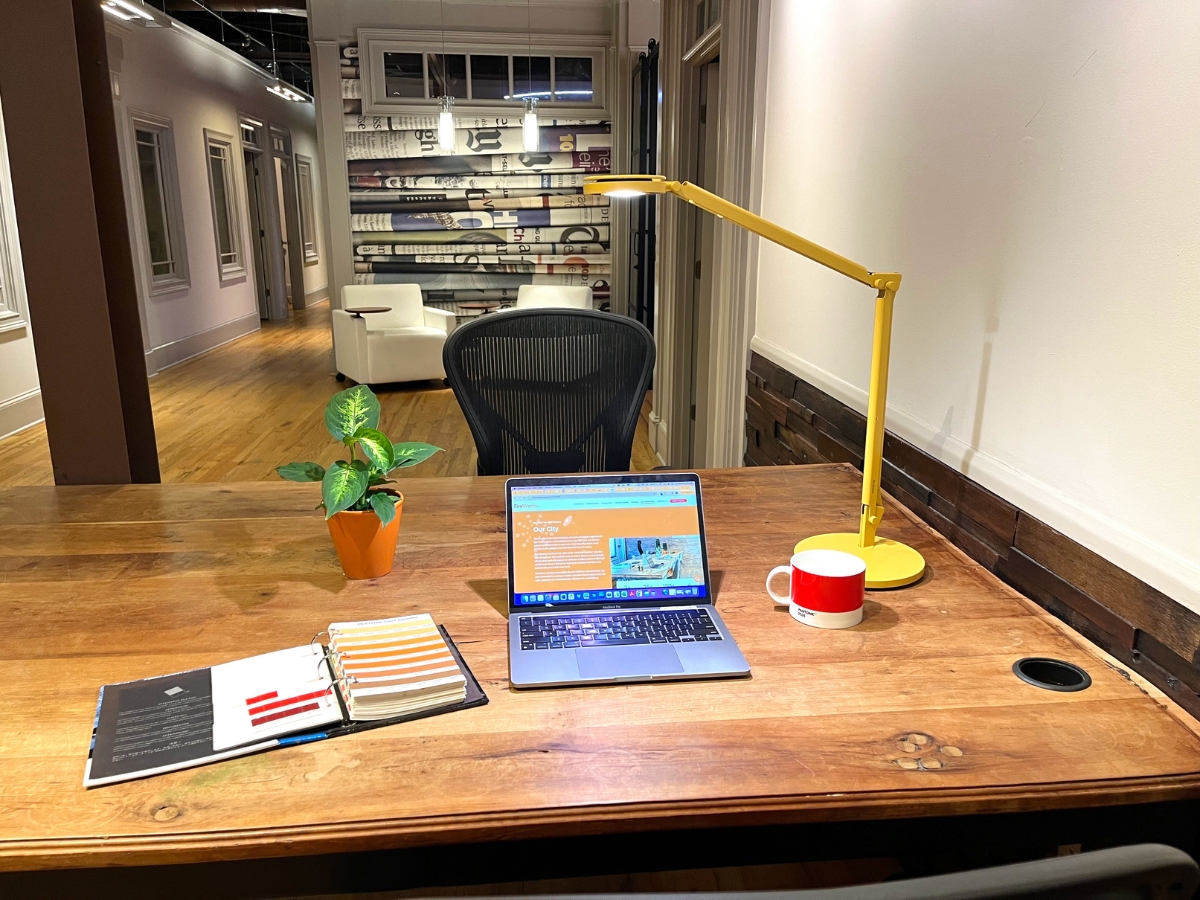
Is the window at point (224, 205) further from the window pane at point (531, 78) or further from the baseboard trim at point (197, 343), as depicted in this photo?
→ the window pane at point (531, 78)

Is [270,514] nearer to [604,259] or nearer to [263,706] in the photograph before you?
[263,706]

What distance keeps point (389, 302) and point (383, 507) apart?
593 cm

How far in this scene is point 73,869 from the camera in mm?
826

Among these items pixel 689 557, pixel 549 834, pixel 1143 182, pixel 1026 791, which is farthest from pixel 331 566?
pixel 1143 182

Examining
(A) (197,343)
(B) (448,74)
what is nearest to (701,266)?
(B) (448,74)

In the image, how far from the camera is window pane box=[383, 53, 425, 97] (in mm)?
6832

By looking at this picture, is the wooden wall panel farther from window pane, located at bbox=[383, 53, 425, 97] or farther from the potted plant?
window pane, located at bbox=[383, 53, 425, 97]

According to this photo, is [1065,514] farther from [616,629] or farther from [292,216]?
[292,216]

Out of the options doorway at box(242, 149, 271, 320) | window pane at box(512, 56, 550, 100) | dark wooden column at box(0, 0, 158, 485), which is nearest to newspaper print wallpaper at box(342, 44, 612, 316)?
window pane at box(512, 56, 550, 100)

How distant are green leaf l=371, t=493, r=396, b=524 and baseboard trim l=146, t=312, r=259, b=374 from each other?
6039mm

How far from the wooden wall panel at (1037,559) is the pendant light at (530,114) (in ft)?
15.8

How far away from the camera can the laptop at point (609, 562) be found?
1.16m

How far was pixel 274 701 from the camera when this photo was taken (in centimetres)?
98

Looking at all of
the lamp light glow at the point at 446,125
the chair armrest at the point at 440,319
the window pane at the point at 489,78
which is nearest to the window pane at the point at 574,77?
the window pane at the point at 489,78
